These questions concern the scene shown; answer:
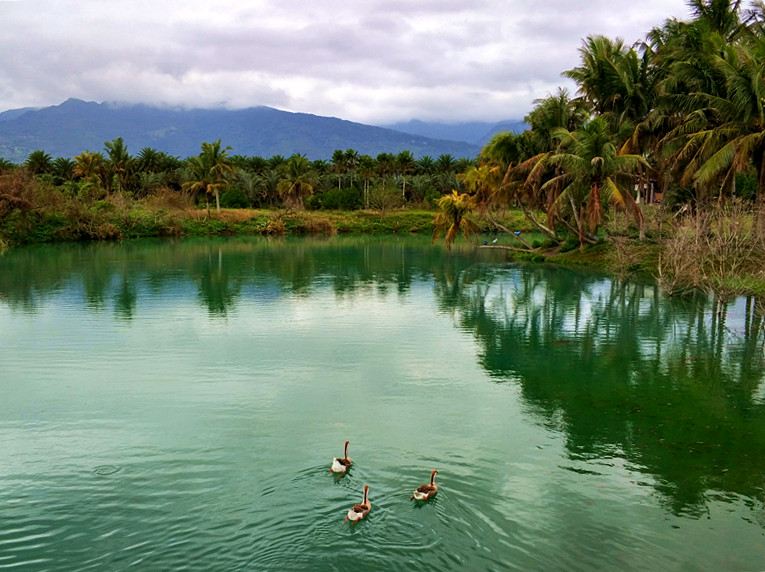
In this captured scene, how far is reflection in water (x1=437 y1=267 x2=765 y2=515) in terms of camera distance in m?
10.5

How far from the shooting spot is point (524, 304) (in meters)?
27.1

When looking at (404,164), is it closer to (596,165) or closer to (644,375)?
(596,165)

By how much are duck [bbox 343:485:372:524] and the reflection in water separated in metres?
3.96

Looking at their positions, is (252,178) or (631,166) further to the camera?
(252,178)

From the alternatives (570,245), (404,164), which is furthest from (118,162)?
(570,245)

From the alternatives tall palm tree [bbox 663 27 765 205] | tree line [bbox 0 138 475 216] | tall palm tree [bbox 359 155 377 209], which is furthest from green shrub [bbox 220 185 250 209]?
tall palm tree [bbox 663 27 765 205]

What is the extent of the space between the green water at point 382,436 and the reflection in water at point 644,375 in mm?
74

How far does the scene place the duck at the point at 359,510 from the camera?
8.33 metres

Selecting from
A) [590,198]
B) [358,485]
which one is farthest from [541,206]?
[358,485]

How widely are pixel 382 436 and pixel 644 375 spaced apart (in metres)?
7.53

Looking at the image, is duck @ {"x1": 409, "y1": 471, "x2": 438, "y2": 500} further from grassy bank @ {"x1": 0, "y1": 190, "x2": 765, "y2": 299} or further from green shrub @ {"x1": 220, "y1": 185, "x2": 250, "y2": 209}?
green shrub @ {"x1": 220, "y1": 185, "x2": 250, "y2": 209}

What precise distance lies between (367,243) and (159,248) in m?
18.7

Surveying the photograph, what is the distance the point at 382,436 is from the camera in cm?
1161

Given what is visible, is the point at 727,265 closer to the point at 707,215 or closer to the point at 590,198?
the point at 707,215
